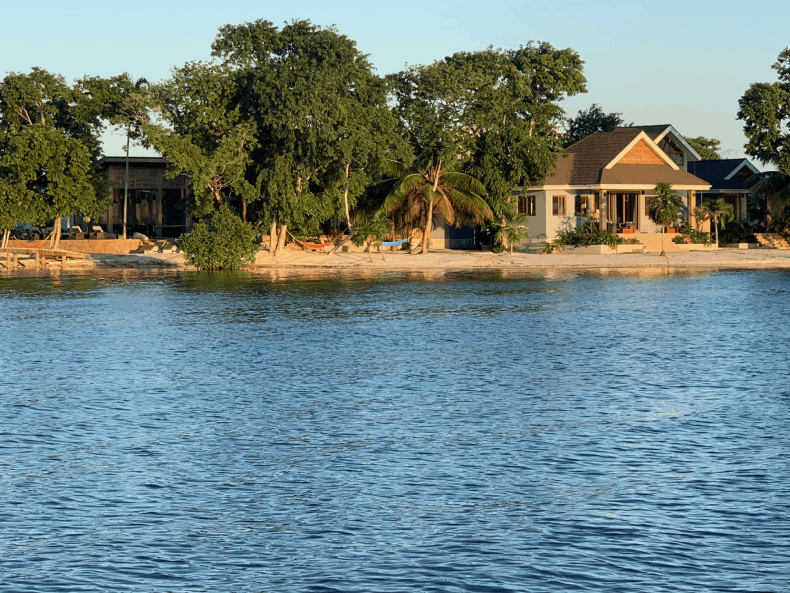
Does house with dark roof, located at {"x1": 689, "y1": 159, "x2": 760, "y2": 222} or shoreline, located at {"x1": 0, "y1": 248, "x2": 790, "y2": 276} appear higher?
house with dark roof, located at {"x1": 689, "y1": 159, "x2": 760, "y2": 222}

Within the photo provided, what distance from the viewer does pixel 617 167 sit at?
197 ft

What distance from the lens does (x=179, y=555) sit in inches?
364

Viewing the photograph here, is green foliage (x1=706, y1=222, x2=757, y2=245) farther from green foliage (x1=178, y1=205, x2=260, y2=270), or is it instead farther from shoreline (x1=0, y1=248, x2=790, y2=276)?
green foliage (x1=178, y1=205, x2=260, y2=270)

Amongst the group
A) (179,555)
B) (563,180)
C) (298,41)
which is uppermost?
(298,41)

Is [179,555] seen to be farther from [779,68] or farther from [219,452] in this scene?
[779,68]

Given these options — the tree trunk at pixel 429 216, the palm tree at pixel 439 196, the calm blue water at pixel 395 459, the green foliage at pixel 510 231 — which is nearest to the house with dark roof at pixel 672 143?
the green foliage at pixel 510 231

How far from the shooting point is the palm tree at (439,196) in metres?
54.4

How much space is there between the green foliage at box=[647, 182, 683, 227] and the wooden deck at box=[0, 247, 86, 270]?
2925 cm

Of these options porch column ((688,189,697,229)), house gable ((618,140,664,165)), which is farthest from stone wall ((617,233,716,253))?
house gable ((618,140,664,165))

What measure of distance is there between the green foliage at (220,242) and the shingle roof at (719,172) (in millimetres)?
30549

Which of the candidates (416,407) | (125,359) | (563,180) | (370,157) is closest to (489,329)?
(125,359)

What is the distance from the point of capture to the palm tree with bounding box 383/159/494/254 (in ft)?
178

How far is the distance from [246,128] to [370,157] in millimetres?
5856

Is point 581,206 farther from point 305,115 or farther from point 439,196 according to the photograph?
point 305,115
